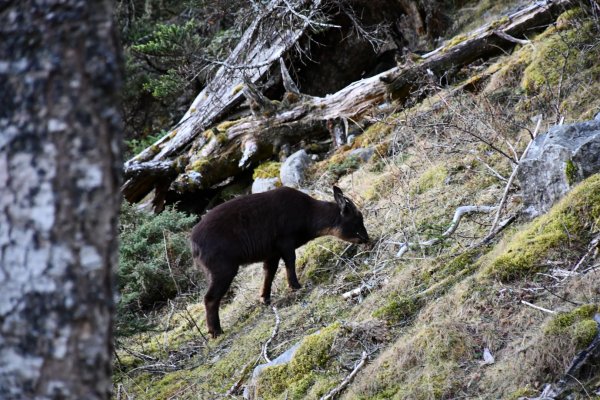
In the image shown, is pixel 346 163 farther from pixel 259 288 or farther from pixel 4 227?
pixel 4 227

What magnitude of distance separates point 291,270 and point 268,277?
396 millimetres

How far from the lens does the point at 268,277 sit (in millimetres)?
10164

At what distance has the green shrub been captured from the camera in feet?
39.0

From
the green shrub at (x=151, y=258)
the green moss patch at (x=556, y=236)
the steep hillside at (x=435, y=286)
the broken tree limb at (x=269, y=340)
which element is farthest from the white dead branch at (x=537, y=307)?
the green shrub at (x=151, y=258)

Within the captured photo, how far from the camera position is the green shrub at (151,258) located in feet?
39.0

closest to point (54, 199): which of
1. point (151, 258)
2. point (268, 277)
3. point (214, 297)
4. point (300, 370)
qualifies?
point (300, 370)

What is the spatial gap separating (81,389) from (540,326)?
13.3 feet

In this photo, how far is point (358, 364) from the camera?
21.1ft

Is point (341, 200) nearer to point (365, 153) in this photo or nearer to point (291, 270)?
point (291, 270)

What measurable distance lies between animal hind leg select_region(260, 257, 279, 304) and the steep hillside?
19 cm

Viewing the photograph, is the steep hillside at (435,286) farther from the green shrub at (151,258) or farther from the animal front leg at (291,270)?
the green shrub at (151,258)

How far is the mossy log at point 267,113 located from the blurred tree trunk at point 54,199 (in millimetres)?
10895

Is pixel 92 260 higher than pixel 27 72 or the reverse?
the reverse

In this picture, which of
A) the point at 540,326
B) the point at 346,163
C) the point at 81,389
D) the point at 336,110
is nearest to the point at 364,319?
the point at 540,326
